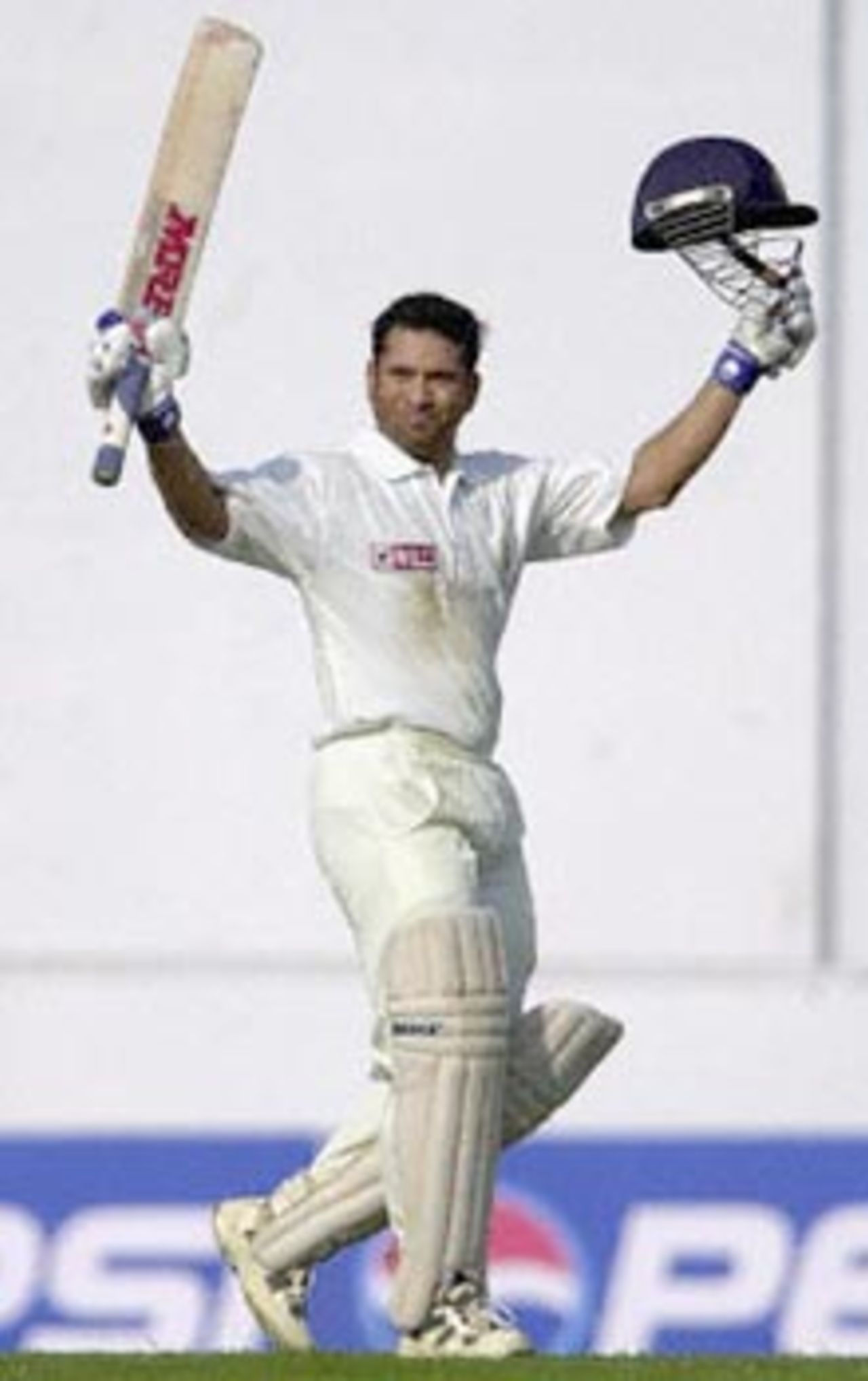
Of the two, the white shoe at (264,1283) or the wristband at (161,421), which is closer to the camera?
the wristband at (161,421)

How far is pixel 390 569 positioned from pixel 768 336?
1.62 ft

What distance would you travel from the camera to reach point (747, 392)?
29.0 feet

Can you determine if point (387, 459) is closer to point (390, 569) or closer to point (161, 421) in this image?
point (390, 569)

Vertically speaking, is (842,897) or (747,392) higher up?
(747,392)

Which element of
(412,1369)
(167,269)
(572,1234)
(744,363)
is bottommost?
(572,1234)

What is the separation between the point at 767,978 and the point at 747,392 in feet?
8.11

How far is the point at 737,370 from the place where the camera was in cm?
874

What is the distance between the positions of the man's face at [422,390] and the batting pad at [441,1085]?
20.8 inches

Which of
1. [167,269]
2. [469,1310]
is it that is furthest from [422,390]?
[469,1310]

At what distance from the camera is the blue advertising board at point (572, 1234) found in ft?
36.5

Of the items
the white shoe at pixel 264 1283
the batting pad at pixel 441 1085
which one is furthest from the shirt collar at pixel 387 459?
the white shoe at pixel 264 1283

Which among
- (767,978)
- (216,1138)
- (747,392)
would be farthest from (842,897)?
(747,392)

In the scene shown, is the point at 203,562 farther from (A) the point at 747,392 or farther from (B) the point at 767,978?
(A) the point at 747,392

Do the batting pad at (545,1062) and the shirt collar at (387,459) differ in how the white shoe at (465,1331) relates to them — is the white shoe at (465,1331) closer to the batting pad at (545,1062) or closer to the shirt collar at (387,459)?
the batting pad at (545,1062)
